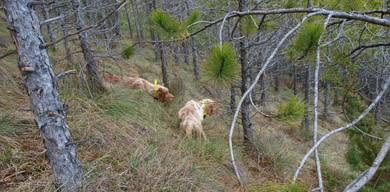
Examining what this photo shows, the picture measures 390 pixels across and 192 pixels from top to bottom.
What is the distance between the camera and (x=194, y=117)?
14.4 ft

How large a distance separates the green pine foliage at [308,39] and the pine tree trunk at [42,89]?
158cm

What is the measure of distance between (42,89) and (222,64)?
1127mm

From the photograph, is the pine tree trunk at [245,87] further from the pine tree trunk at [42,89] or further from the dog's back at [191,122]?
the pine tree trunk at [42,89]

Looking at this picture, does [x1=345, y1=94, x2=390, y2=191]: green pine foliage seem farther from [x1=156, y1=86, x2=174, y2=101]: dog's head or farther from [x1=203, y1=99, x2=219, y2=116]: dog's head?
[x1=156, y1=86, x2=174, y2=101]: dog's head

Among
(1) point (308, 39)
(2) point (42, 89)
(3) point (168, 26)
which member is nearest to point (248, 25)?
(3) point (168, 26)

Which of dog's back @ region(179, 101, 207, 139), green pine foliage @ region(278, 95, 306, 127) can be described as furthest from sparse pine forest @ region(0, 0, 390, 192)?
dog's back @ region(179, 101, 207, 139)

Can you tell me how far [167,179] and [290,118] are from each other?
5.17 ft

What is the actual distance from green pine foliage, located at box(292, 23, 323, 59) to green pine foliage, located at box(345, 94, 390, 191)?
5.57 feet

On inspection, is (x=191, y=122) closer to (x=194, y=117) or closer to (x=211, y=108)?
(x=194, y=117)

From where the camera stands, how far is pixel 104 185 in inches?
78.1

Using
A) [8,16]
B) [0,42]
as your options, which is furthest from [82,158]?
[0,42]

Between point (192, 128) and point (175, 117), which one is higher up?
point (192, 128)

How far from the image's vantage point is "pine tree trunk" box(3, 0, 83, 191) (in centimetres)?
125

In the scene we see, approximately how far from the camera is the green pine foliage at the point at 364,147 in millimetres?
2701
